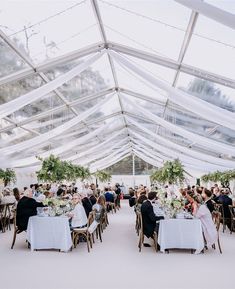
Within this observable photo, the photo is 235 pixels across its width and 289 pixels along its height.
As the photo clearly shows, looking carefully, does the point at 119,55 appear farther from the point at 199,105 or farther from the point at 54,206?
the point at 54,206

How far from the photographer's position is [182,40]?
649cm

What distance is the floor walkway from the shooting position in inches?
178

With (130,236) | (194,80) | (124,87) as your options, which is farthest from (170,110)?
(130,236)

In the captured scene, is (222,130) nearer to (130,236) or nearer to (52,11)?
(130,236)

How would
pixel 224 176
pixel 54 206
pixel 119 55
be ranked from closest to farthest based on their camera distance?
pixel 54 206
pixel 119 55
pixel 224 176

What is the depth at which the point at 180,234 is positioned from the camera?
655 cm

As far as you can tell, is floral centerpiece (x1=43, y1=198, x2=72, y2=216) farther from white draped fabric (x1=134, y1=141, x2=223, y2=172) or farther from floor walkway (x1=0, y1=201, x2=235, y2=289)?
white draped fabric (x1=134, y1=141, x2=223, y2=172)

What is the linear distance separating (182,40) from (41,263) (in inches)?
190

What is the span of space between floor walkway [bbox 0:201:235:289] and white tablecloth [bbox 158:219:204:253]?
177 mm

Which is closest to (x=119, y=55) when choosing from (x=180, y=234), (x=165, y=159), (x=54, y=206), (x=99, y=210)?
(x=54, y=206)

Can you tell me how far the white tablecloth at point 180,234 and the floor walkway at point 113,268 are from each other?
0.58 ft

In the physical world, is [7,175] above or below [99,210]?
above

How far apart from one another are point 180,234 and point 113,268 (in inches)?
70.6

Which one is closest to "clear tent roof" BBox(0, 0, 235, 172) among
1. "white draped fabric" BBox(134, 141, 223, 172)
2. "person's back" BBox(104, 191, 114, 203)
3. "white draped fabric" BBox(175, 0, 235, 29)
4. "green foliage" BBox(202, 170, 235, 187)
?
"white draped fabric" BBox(175, 0, 235, 29)
